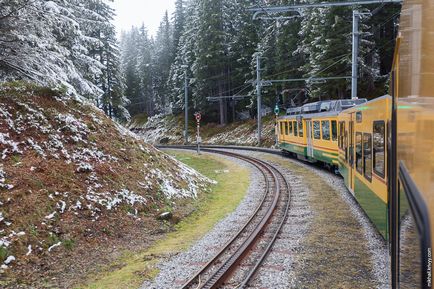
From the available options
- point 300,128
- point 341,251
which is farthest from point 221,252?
point 300,128

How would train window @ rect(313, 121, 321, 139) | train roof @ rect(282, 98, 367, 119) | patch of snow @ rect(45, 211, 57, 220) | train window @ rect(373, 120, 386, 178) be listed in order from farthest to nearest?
train window @ rect(313, 121, 321, 139), train roof @ rect(282, 98, 367, 119), patch of snow @ rect(45, 211, 57, 220), train window @ rect(373, 120, 386, 178)

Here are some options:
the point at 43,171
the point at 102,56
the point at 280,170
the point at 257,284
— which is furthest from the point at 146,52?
the point at 257,284

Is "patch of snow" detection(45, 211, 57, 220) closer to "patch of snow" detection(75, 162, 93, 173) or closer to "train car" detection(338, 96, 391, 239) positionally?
"patch of snow" detection(75, 162, 93, 173)

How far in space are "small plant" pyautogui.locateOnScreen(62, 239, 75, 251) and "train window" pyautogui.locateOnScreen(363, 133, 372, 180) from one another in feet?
23.5

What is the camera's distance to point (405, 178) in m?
2.53

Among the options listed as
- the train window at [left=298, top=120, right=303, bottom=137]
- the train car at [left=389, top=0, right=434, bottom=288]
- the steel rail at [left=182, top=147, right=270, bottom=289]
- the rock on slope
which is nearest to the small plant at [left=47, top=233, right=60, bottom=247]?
the rock on slope

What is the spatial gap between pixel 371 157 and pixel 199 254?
177 inches

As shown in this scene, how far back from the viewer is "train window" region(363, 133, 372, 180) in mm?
8758

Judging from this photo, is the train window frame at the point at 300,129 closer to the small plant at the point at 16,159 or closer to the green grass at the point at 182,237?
the green grass at the point at 182,237

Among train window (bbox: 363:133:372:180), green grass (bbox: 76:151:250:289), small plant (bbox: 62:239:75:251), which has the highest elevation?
train window (bbox: 363:133:372:180)

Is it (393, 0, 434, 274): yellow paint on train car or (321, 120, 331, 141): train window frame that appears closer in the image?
(393, 0, 434, 274): yellow paint on train car

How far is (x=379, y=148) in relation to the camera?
752 cm

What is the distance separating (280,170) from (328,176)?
3687 millimetres

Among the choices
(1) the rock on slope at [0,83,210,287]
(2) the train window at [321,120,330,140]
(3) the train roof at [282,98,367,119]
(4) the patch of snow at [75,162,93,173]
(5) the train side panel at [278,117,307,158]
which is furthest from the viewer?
(5) the train side panel at [278,117,307,158]
